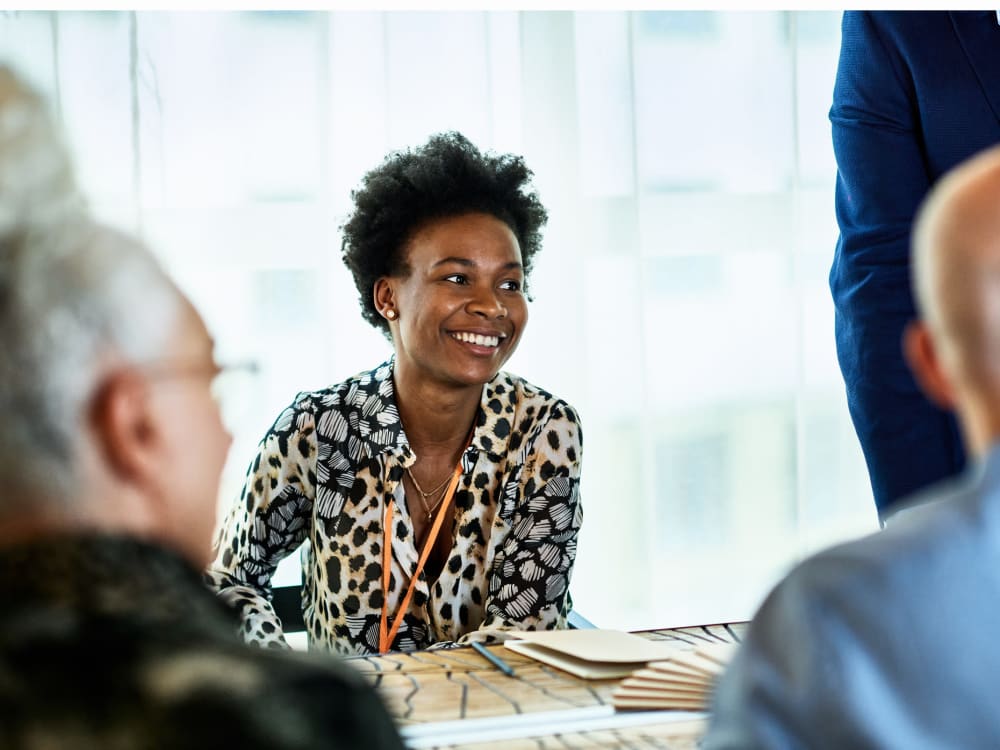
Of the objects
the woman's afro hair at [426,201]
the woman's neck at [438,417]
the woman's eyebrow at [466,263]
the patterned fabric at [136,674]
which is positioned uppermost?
the woman's afro hair at [426,201]

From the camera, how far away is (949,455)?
6.41ft

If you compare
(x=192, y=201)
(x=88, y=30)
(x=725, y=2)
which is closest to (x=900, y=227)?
(x=725, y=2)

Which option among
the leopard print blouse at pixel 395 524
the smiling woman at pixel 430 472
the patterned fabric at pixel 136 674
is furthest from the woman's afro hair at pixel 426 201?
the patterned fabric at pixel 136 674

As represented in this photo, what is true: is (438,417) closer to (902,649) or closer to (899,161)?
(899,161)

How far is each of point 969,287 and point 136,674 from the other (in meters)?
0.59

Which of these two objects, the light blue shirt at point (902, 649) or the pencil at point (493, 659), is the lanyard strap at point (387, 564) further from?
the light blue shirt at point (902, 649)

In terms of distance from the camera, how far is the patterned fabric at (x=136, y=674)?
0.52m

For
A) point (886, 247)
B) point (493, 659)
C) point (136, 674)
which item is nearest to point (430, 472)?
point (493, 659)

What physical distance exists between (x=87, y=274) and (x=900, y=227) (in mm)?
1573

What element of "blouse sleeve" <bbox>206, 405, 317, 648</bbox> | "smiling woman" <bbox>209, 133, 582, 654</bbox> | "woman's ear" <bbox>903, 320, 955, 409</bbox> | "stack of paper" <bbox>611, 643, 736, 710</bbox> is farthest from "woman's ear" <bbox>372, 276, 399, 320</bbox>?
"woman's ear" <bbox>903, 320, 955, 409</bbox>

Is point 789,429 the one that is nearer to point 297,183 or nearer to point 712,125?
point 712,125

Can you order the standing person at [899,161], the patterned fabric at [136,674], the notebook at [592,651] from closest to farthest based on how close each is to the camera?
the patterned fabric at [136,674], the notebook at [592,651], the standing person at [899,161]

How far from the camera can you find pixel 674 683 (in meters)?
1.36

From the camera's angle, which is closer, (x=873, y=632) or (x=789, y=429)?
(x=873, y=632)
